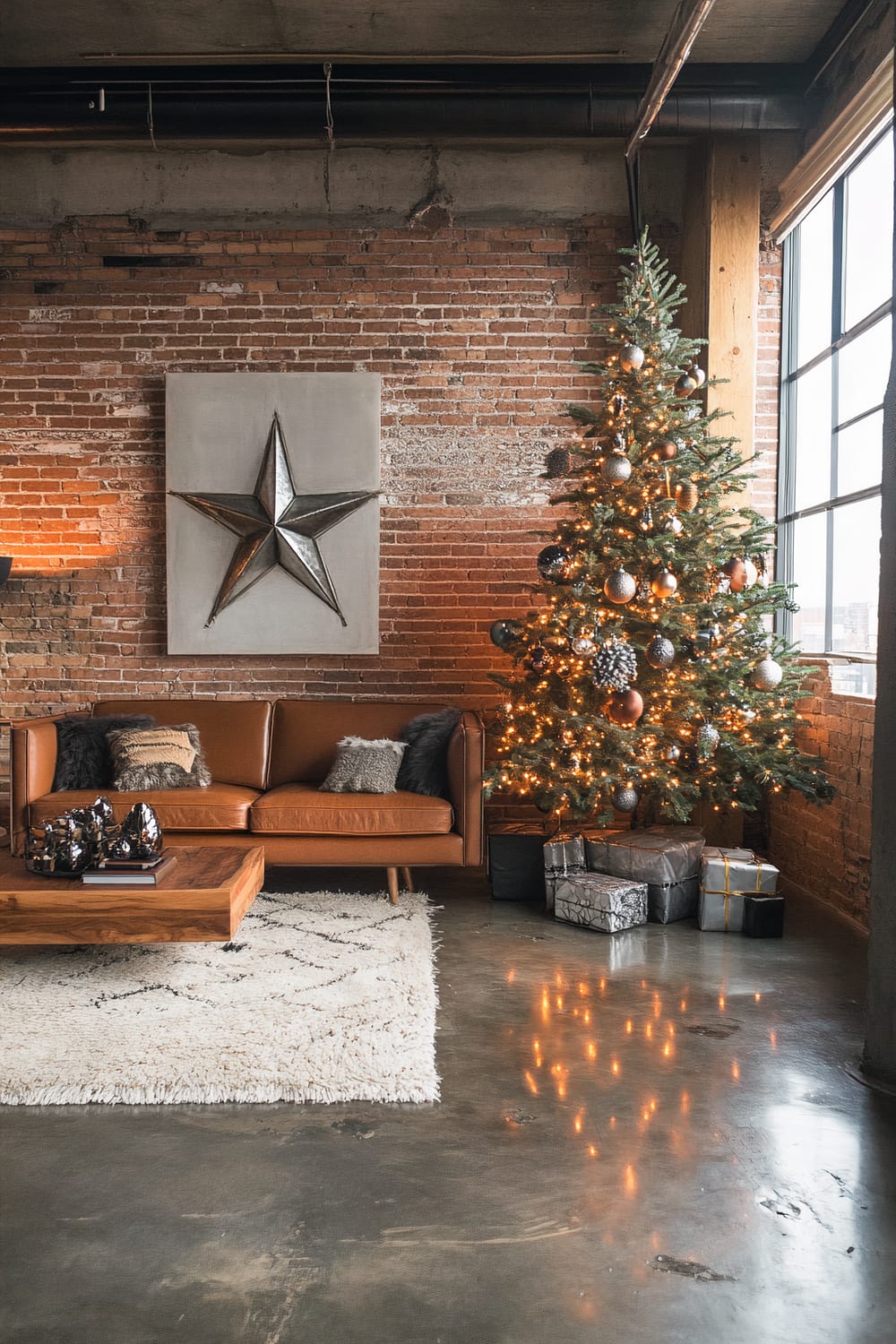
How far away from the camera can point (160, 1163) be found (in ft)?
7.30

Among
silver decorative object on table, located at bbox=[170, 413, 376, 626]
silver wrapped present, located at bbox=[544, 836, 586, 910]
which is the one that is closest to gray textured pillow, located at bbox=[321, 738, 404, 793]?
silver wrapped present, located at bbox=[544, 836, 586, 910]

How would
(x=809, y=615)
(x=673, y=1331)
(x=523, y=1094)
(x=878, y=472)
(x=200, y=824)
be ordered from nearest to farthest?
(x=673, y=1331), (x=523, y=1094), (x=878, y=472), (x=200, y=824), (x=809, y=615)

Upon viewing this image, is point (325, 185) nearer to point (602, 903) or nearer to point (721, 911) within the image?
point (602, 903)

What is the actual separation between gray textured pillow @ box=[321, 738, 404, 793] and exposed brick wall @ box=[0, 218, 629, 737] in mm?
909

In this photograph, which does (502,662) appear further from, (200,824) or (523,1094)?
(523,1094)

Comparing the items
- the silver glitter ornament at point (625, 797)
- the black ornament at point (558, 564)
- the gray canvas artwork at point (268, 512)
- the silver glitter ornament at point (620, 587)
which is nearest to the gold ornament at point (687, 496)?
the silver glitter ornament at point (620, 587)

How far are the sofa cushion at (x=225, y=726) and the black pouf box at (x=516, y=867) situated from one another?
1.14m

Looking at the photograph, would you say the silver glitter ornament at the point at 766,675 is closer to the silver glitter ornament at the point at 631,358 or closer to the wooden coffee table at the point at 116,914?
the silver glitter ornament at the point at 631,358

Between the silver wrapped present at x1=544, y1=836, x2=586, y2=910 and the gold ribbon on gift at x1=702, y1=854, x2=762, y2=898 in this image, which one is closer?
the gold ribbon on gift at x1=702, y1=854, x2=762, y2=898

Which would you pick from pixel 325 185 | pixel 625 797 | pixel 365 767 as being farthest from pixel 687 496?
pixel 325 185

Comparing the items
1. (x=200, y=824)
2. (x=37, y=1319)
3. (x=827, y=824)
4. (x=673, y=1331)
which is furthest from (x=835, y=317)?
(x=37, y=1319)

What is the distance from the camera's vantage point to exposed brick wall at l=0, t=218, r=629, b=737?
560cm

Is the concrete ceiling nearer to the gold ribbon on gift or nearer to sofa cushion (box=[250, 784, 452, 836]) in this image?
sofa cushion (box=[250, 784, 452, 836])

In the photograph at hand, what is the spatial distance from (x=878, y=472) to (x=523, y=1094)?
297cm
